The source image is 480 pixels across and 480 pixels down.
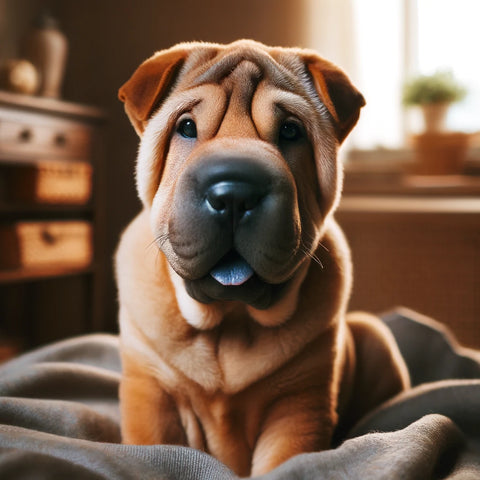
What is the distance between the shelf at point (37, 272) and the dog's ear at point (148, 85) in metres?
1.50

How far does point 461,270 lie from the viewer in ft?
6.03

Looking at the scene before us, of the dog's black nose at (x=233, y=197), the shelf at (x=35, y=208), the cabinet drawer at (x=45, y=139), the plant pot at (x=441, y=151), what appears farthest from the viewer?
the plant pot at (x=441, y=151)

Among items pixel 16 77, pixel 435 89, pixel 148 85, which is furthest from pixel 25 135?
pixel 435 89

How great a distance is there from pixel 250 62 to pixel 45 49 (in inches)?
74.9

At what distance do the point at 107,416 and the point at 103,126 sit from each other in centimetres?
182

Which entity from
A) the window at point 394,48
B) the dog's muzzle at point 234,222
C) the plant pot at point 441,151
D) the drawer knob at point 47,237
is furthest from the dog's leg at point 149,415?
the window at point 394,48

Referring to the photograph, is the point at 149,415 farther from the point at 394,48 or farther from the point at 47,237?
the point at 394,48

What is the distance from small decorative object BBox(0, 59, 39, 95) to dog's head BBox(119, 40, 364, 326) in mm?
1573

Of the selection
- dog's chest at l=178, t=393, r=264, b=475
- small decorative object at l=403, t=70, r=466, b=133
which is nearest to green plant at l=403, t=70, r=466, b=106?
small decorative object at l=403, t=70, r=466, b=133

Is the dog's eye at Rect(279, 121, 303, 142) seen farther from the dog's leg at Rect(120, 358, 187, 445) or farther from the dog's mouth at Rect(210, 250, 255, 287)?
the dog's leg at Rect(120, 358, 187, 445)

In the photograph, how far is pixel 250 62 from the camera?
844 mm

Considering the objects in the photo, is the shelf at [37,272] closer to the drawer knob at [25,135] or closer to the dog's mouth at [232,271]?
the drawer knob at [25,135]

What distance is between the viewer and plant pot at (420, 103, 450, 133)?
2.50 metres

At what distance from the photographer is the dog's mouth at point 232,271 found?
0.75m
